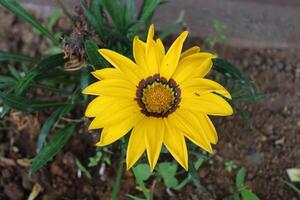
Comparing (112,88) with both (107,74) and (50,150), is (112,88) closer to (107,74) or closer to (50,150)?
(107,74)

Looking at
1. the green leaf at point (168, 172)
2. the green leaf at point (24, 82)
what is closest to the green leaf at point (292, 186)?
the green leaf at point (168, 172)

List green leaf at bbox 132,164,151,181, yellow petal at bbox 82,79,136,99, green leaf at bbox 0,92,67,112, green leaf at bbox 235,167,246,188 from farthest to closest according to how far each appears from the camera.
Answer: green leaf at bbox 235,167,246,188, green leaf at bbox 132,164,151,181, green leaf at bbox 0,92,67,112, yellow petal at bbox 82,79,136,99

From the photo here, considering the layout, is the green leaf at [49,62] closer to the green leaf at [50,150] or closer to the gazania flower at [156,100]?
the green leaf at [50,150]

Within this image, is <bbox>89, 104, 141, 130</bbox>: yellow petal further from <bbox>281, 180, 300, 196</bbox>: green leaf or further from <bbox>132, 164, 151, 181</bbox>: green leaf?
<bbox>281, 180, 300, 196</bbox>: green leaf

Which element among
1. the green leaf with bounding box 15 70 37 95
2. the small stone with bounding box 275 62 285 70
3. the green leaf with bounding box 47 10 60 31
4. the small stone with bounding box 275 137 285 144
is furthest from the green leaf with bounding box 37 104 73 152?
the small stone with bounding box 275 62 285 70

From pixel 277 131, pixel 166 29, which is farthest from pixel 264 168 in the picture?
pixel 166 29

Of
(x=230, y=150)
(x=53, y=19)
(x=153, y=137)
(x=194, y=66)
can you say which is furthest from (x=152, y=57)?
(x=53, y=19)
